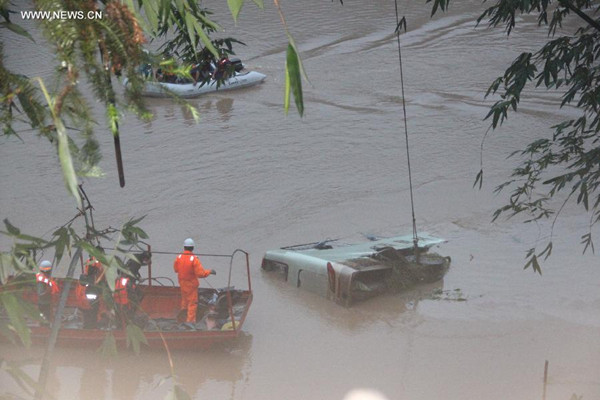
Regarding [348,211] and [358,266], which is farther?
[348,211]

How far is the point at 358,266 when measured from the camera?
1099 centimetres

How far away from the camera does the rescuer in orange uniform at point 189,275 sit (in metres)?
9.80

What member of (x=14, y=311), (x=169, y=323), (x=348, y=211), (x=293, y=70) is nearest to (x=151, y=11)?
(x=14, y=311)

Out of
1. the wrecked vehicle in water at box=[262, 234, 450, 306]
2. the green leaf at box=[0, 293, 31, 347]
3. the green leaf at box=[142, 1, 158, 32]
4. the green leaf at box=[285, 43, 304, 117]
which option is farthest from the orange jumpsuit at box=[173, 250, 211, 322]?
the green leaf at box=[285, 43, 304, 117]

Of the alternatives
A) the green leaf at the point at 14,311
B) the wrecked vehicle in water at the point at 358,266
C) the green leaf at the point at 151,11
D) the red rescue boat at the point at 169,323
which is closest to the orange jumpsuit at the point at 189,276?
the red rescue boat at the point at 169,323

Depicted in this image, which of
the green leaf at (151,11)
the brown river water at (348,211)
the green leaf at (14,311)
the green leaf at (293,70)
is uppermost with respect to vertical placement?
the green leaf at (151,11)

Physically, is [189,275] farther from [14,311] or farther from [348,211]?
[14,311]

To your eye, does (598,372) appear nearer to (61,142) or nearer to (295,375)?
(295,375)

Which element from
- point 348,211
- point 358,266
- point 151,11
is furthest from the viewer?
point 348,211

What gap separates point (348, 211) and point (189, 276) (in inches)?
205

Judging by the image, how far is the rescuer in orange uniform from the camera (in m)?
9.80

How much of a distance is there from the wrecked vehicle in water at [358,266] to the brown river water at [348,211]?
0.21 m

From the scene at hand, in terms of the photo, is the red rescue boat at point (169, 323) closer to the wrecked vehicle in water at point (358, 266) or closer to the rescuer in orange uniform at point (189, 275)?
the rescuer in orange uniform at point (189, 275)

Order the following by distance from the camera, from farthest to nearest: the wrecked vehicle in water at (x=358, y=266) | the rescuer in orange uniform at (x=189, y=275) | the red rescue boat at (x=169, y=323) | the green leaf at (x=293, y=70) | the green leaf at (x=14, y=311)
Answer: the wrecked vehicle in water at (x=358, y=266) < the rescuer in orange uniform at (x=189, y=275) < the red rescue boat at (x=169, y=323) < the green leaf at (x=14, y=311) < the green leaf at (x=293, y=70)
